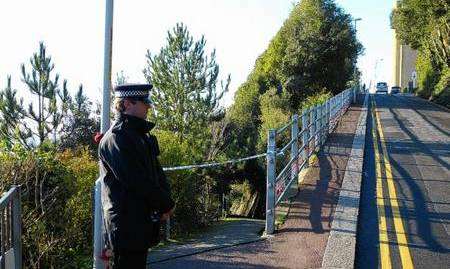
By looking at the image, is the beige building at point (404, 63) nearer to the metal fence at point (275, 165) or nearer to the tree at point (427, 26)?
the tree at point (427, 26)

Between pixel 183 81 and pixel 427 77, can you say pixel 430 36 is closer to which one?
pixel 427 77

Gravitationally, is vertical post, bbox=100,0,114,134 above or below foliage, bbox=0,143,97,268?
above

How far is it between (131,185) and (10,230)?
87cm

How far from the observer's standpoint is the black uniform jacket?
380 cm

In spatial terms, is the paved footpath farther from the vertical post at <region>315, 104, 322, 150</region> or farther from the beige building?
the beige building

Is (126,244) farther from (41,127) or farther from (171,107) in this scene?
(171,107)

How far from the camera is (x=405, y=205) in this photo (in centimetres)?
945

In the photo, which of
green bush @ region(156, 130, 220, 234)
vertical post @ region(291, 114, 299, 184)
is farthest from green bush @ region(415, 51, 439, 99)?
vertical post @ region(291, 114, 299, 184)

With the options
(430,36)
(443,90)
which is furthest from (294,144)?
(430,36)

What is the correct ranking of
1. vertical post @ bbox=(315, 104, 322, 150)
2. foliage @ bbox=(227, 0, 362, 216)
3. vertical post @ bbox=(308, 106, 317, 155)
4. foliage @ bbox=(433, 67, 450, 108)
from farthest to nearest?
1. foliage @ bbox=(227, 0, 362, 216)
2. foliage @ bbox=(433, 67, 450, 108)
3. vertical post @ bbox=(315, 104, 322, 150)
4. vertical post @ bbox=(308, 106, 317, 155)

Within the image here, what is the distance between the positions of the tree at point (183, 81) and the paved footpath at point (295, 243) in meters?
30.5

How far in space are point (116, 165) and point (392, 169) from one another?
10200 mm

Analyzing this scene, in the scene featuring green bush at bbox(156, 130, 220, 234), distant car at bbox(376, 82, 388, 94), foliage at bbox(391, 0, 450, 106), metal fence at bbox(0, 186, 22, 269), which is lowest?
green bush at bbox(156, 130, 220, 234)

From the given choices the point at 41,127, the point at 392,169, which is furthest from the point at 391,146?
the point at 41,127
